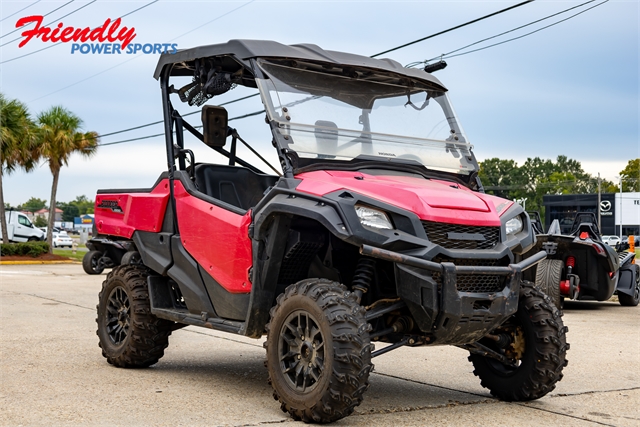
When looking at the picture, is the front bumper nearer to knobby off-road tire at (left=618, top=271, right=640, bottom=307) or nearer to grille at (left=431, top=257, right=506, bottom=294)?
grille at (left=431, top=257, right=506, bottom=294)

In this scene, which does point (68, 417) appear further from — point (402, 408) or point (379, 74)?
point (379, 74)

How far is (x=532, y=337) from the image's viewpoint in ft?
19.8

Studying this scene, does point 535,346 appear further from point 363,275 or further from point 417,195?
point 417,195

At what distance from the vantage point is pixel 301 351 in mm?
5406

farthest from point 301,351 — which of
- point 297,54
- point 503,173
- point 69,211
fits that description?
point 69,211

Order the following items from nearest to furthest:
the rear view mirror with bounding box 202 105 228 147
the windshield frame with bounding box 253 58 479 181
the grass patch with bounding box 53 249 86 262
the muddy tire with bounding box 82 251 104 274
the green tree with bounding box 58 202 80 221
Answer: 1. the windshield frame with bounding box 253 58 479 181
2. the rear view mirror with bounding box 202 105 228 147
3. the muddy tire with bounding box 82 251 104 274
4. the grass patch with bounding box 53 249 86 262
5. the green tree with bounding box 58 202 80 221

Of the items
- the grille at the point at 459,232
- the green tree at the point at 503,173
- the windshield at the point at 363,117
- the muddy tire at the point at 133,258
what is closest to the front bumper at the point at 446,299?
the grille at the point at 459,232

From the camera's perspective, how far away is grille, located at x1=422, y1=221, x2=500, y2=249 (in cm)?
533

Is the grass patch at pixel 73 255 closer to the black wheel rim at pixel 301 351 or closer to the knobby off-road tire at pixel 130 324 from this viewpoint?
the knobby off-road tire at pixel 130 324

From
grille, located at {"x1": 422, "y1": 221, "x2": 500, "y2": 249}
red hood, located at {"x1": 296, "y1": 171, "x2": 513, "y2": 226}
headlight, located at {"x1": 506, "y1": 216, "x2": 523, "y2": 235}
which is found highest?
red hood, located at {"x1": 296, "y1": 171, "x2": 513, "y2": 226}

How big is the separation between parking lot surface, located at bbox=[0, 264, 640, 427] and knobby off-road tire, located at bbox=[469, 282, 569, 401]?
0.16 metres

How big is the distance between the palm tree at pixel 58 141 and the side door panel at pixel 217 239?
104ft

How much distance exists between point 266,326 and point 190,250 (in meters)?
1.54

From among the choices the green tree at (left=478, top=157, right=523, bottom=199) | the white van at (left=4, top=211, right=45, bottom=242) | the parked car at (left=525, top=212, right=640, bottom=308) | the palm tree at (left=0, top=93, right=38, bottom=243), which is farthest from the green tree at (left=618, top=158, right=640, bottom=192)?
the parked car at (left=525, top=212, right=640, bottom=308)
